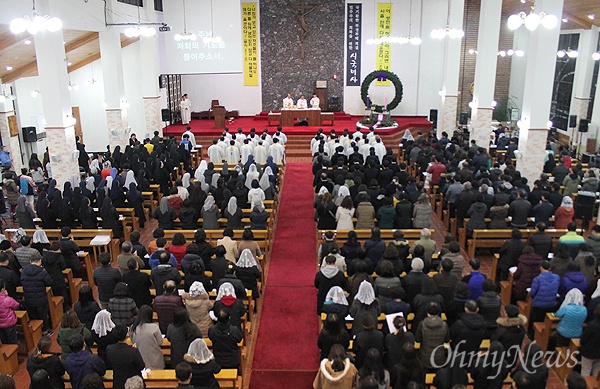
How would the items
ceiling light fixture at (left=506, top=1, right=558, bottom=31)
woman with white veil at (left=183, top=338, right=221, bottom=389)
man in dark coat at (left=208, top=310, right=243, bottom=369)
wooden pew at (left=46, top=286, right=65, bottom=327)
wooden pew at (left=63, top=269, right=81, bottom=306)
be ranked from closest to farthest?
woman with white veil at (left=183, top=338, right=221, bottom=389)
man in dark coat at (left=208, top=310, right=243, bottom=369)
wooden pew at (left=46, top=286, right=65, bottom=327)
wooden pew at (left=63, top=269, right=81, bottom=306)
ceiling light fixture at (left=506, top=1, right=558, bottom=31)

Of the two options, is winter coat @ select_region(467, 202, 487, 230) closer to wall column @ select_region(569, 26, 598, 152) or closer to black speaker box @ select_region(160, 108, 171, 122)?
wall column @ select_region(569, 26, 598, 152)

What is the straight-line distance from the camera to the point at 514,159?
1526 cm

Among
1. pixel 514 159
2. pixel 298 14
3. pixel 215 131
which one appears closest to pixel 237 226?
pixel 514 159

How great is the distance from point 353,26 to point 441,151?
36.6 ft

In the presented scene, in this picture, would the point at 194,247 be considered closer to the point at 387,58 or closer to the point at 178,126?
the point at 178,126

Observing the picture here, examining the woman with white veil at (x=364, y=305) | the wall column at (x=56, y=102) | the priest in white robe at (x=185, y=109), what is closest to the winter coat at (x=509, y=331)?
the woman with white veil at (x=364, y=305)

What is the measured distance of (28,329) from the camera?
7.54 metres

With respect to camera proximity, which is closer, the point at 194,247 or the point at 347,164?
the point at 194,247

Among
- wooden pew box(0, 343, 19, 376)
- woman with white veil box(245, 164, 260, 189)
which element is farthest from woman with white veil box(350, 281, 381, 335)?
woman with white veil box(245, 164, 260, 189)

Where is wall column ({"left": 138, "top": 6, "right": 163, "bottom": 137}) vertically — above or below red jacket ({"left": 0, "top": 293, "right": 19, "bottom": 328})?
above

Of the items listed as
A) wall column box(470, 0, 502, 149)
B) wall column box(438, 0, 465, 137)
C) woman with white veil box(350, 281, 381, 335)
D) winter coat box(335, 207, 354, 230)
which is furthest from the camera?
wall column box(438, 0, 465, 137)

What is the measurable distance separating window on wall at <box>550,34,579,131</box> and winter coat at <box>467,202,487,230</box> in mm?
13652

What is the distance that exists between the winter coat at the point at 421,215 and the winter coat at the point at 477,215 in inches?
→ 32.8

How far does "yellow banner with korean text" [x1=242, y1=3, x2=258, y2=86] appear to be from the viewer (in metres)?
23.5
